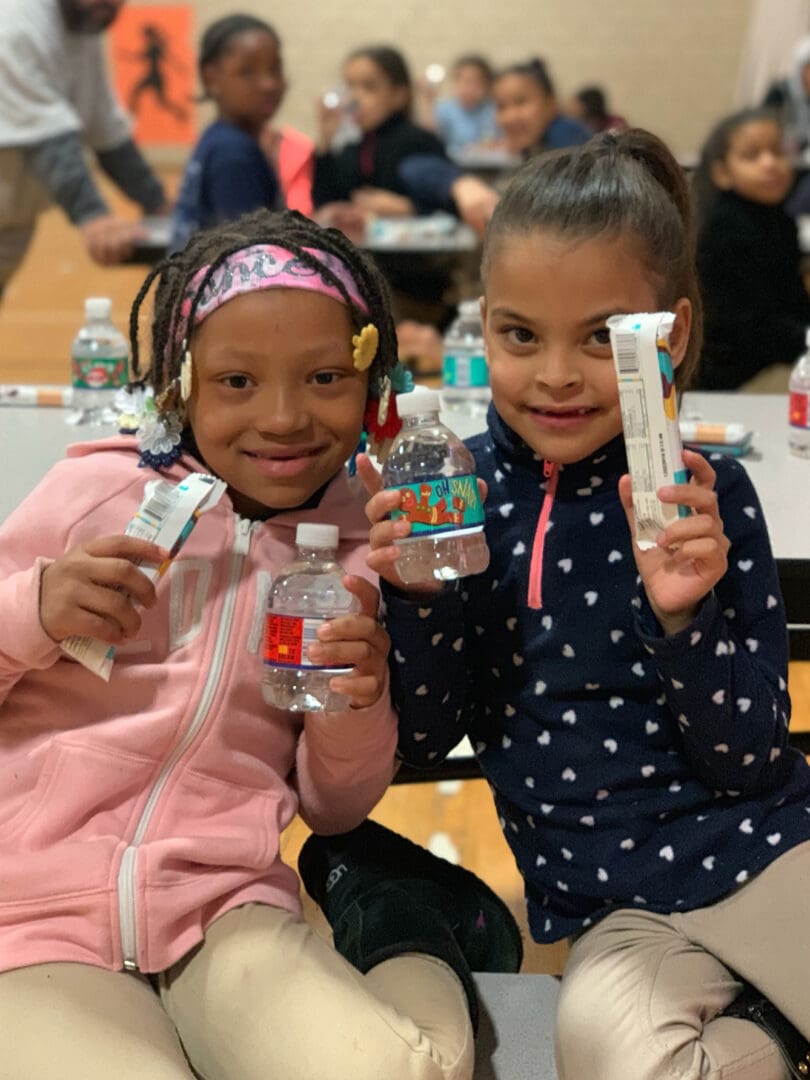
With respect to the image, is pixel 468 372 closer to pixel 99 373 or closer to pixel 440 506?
pixel 99 373

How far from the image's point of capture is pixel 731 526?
5.12ft

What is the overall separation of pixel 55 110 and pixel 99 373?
2344mm

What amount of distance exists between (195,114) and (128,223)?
7.98 metres

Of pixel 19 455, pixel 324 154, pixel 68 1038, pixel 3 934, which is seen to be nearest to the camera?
pixel 68 1038

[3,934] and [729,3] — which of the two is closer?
[3,934]

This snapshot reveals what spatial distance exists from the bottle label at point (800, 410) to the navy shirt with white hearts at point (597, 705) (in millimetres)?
823

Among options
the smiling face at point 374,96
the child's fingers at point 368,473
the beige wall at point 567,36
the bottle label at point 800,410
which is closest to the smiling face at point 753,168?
the smiling face at point 374,96

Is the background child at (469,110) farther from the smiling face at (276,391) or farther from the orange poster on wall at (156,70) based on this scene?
the smiling face at (276,391)

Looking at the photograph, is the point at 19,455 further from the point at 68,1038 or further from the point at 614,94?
the point at 614,94

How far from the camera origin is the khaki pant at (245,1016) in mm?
1378

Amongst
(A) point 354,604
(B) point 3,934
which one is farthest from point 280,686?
(B) point 3,934

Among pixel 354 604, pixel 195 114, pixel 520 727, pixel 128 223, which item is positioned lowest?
pixel 520 727

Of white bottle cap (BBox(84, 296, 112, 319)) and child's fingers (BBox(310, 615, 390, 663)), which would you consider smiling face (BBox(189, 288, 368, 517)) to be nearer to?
child's fingers (BBox(310, 615, 390, 663))

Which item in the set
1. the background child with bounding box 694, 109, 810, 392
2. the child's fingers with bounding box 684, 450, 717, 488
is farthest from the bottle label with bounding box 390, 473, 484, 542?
the background child with bounding box 694, 109, 810, 392
